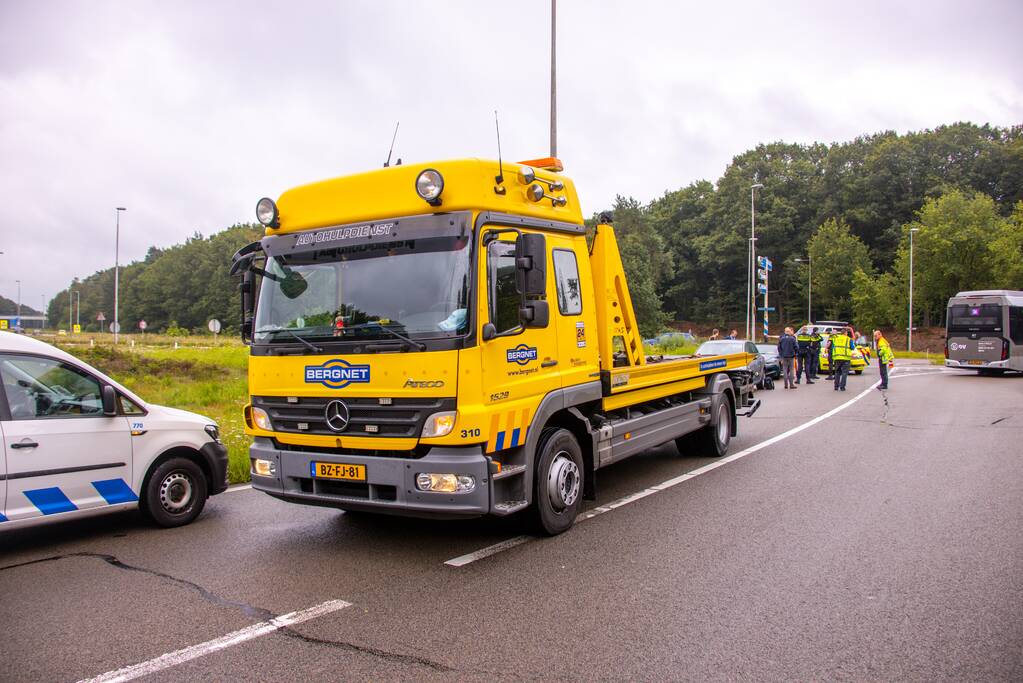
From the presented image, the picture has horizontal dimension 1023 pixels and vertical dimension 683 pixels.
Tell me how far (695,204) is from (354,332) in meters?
91.7

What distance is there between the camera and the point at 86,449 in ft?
19.3

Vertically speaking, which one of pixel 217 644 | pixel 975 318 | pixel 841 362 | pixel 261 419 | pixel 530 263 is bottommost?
pixel 217 644

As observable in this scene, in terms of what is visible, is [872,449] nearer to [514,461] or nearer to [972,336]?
[514,461]

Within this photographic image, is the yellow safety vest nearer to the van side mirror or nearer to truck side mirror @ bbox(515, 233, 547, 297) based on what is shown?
truck side mirror @ bbox(515, 233, 547, 297)

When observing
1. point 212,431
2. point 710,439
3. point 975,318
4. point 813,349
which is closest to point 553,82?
point 710,439

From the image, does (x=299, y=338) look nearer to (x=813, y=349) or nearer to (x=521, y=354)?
(x=521, y=354)

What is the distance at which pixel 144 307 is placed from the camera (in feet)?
394

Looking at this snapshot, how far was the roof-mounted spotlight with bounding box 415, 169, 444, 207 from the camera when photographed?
525cm

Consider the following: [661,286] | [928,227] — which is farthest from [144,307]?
[928,227]

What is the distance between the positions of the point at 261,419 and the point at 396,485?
1441mm

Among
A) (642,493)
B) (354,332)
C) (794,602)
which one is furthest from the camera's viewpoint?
(642,493)

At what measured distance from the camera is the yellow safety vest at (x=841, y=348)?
20625mm

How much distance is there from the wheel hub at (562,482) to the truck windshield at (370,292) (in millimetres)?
1526

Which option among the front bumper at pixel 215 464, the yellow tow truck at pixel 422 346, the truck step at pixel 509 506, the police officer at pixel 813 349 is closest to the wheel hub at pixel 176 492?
the front bumper at pixel 215 464
